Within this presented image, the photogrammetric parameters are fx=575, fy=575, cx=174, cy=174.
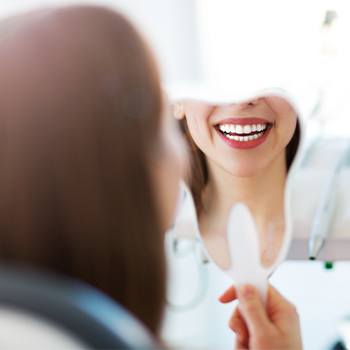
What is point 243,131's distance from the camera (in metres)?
0.81

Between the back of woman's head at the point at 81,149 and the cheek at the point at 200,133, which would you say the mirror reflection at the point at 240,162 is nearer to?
the cheek at the point at 200,133

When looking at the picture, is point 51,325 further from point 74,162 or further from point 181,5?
point 181,5

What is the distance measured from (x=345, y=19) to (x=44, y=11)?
58 centimetres

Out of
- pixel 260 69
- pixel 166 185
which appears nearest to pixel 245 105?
pixel 260 69

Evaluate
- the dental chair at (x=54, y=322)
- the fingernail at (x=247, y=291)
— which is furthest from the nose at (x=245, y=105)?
the dental chair at (x=54, y=322)

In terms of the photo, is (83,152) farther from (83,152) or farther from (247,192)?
(247,192)

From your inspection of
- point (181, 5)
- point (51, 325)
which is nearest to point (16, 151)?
point (51, 325)

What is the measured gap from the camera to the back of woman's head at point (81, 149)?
0.44 metres

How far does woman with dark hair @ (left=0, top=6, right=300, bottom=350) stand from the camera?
0.44 meters

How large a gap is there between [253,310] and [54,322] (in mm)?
463

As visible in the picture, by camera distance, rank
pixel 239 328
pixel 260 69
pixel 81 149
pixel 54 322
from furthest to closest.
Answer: pixel 260 69
pixel 239 328
pixel 81 149
pixel 54 322

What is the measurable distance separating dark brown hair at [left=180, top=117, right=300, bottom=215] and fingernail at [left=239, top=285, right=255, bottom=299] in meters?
0.12

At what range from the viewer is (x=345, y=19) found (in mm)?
900

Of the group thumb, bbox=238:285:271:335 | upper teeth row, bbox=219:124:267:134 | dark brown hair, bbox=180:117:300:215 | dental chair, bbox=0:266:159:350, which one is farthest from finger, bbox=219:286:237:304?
dental chair, bbox=0:266:159:350
